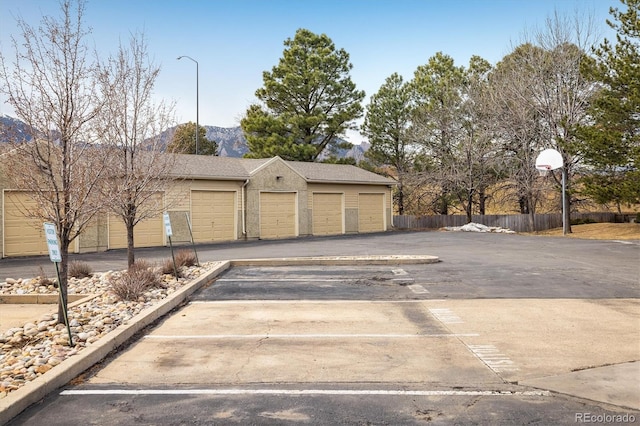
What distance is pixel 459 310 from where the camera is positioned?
26.3 feet

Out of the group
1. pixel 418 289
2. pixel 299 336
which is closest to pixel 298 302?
pixel 299 336

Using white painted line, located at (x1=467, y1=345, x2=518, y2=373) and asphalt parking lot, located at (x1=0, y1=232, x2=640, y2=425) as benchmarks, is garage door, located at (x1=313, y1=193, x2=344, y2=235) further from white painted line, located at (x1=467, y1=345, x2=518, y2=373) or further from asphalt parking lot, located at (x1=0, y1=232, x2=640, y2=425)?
white painted line, located at (x1=467, y1=345, x2=518, y2=373)

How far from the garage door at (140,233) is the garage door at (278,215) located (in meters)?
5.55

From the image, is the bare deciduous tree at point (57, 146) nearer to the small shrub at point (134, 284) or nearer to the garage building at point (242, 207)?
the small shrub at point (134, 284)

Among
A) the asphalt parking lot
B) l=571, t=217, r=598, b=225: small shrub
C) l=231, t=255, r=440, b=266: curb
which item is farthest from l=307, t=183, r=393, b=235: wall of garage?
the asphalt parking lot

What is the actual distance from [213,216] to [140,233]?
3699mm

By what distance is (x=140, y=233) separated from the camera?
21.2 metres

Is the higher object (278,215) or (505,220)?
(278,215)

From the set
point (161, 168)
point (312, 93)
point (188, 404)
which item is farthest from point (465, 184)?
point (188, 404)

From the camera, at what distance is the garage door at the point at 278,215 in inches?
1001

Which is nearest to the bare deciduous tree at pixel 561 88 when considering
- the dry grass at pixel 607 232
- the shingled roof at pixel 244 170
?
the dry grass at pixel 607 232

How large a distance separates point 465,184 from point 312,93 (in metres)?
15.6

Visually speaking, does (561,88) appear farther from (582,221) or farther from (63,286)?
(63,286)

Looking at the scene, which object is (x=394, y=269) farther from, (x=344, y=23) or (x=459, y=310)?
(x=344, y=23)
